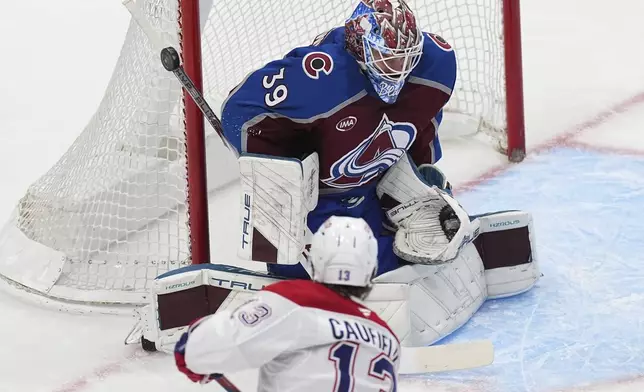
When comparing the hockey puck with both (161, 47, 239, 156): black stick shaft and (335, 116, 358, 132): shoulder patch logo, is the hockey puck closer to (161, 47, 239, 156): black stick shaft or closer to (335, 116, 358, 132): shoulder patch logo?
(161, 47, 239, 156): black stick shaft

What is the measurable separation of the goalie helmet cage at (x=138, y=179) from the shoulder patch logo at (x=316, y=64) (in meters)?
0.42

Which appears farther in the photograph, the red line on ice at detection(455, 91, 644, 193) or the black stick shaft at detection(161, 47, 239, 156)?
the red line on ice at detection(455, 91, 644, 193)

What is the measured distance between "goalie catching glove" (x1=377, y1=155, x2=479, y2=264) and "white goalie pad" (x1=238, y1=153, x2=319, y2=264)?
0.31 meters

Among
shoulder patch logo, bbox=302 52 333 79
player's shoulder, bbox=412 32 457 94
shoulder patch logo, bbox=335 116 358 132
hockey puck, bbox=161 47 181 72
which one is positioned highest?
hockey puck, bbox=161 47 181 72

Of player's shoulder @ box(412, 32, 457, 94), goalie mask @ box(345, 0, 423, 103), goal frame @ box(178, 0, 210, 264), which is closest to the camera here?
goalie mask @ box(345, 0, 423, 103)

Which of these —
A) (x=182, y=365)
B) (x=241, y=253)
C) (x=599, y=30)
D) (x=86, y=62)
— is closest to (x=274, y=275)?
(x=241, y=253)

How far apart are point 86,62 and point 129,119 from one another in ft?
6.59

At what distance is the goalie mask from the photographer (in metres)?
2.93

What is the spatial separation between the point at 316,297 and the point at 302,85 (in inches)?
34.7

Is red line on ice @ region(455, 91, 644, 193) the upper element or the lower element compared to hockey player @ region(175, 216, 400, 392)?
lower

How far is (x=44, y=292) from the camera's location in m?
3.63

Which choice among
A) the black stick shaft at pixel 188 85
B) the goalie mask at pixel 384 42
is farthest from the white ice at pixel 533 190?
the goalie mask at pixel 384 42

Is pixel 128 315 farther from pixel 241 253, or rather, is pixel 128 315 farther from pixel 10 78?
pixel 10 78

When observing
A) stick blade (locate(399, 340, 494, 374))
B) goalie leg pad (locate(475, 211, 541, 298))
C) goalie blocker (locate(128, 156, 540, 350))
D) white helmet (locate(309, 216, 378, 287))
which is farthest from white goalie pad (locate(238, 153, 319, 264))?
white helmet (locate(309, 216, 378, 287))
